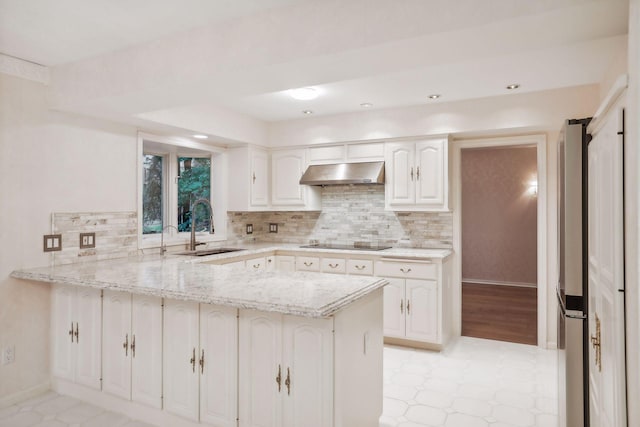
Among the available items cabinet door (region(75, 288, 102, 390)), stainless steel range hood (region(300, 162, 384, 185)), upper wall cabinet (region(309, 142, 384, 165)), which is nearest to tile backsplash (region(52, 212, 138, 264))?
cabinet door (region(75, 288, 102, 390))

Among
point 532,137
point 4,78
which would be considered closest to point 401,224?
point 532,137

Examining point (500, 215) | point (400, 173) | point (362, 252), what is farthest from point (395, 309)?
point (500, 215)

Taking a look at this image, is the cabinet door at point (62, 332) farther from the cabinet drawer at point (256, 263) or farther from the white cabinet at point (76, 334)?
the cabinet drawer at point (256, 263)

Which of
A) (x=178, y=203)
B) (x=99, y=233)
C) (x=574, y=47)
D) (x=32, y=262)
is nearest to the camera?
(x=574, y=47)

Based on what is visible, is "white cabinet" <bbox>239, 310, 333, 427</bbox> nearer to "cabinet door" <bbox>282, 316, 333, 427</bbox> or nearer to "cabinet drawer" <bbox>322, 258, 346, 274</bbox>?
"cabinet door" <bbox>282, 316, 333, 427</bbox>

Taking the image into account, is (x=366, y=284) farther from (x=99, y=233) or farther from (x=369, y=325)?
(x=99, y=233)

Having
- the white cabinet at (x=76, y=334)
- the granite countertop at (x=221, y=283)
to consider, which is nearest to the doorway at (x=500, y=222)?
the granite countertop at (x=221, y=283)

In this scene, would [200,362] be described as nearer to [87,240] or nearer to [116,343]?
[116,343]

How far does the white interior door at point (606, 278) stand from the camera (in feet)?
4.18

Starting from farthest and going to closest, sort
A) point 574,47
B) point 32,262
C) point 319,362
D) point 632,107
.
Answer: point 32,262 → point 574,47 → point 319,362 → point 632,107

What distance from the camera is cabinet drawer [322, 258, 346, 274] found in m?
4.25

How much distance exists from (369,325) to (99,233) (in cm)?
244

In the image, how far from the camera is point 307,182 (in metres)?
4.63

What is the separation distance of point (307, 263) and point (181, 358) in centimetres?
221
